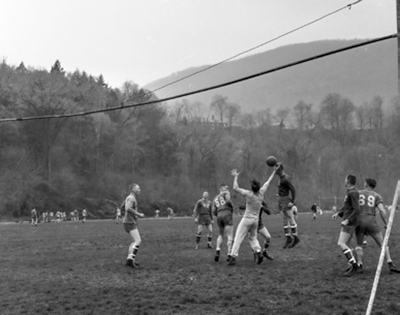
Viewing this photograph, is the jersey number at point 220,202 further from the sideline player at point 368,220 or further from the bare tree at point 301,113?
the bare tree at point 301,113

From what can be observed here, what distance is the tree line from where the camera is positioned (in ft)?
246

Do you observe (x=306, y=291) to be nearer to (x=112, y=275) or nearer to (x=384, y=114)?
(x=112, y=275)

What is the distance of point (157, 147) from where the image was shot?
9612 centimetres

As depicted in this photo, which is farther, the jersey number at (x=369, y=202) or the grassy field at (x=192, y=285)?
the jersey number at (x=369, y=202)

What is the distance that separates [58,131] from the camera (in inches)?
3194

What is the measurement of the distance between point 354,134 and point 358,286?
111 meters

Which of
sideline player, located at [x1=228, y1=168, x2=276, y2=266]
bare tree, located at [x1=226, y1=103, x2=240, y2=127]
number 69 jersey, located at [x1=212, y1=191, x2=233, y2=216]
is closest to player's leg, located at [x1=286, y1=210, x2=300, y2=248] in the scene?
number 69 jersey, located at [x1=212, y1=191, x2=233, y2=216]

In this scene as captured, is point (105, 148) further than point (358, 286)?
Yes

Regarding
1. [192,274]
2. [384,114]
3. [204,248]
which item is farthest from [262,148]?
[192,274]

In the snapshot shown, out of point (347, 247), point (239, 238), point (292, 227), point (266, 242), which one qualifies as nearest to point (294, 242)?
point (292, 227)

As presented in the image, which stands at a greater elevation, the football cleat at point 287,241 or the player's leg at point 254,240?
the player's leg at point 254,240

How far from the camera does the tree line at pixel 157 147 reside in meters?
74.9

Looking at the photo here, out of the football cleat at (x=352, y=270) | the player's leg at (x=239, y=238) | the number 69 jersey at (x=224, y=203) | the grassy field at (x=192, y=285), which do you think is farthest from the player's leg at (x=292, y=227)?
the football cleat at (x=352, y=270)

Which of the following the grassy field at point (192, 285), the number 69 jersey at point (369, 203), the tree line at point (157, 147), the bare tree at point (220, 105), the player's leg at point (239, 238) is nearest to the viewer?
the grassy field at point (192, 285)
